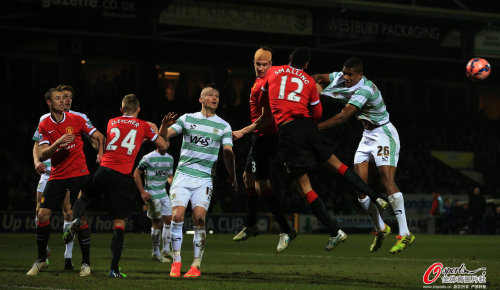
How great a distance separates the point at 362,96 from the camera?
11.8m

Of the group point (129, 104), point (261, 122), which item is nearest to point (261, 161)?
point (261, 122)

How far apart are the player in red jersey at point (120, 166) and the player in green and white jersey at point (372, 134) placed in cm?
276

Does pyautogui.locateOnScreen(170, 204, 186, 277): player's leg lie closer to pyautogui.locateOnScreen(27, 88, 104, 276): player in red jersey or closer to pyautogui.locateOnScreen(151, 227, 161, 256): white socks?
pyautogui.locateOnScreen(27, 88, 104, 276): player in red jersey

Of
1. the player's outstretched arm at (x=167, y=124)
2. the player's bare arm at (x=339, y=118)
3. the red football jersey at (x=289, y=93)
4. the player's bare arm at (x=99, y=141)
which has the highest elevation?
the red football jersey at (x=289, y=93)

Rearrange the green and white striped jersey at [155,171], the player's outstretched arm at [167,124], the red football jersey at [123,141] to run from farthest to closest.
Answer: the green and white striped jersey at [155,171] < the red football jersey at [123,141] < the player's outstretched arm at [167,124]

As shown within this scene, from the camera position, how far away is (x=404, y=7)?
32.1 m

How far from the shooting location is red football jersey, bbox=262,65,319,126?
11180 millimetres

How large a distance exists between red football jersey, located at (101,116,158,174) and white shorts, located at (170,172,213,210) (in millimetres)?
839

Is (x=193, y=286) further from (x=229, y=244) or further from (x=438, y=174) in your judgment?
(x=438, y=174)

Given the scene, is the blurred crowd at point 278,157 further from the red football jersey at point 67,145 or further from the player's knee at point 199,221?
the player's knee at point 199,221

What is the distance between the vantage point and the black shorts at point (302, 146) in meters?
11.1

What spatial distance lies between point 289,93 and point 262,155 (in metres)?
1.60

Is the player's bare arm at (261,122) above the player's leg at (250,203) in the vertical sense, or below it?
above

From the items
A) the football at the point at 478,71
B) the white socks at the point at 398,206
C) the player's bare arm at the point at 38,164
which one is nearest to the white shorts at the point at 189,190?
the player's bare arm at the point at 38,164
